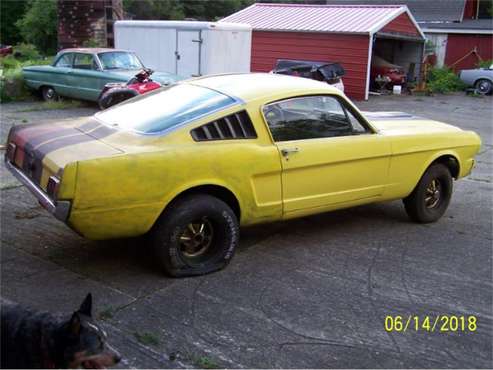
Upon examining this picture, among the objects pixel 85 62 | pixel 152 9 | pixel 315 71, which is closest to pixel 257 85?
pixel 85 62

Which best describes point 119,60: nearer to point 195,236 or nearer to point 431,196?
point 431,196

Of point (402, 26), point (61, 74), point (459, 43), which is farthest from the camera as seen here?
point (459, 43)

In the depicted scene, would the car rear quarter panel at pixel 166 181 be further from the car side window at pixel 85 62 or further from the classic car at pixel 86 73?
→ the car side window at pixel 85 62

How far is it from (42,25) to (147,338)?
129 feet

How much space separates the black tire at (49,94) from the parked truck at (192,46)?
3.21 meters

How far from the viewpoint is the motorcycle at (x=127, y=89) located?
11.5 metres

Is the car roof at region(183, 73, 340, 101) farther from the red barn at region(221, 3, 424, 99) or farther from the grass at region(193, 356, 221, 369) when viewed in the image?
the red barn at region(221, 3, 424, 99)

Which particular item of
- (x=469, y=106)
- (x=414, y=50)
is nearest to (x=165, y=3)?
(x=414, y=50)

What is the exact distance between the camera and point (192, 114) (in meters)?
4.56

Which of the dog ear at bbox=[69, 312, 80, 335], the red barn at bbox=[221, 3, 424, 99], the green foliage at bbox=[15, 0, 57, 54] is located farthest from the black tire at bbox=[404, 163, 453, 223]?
the green foliage at bbox=[15, 0, 57, 54]

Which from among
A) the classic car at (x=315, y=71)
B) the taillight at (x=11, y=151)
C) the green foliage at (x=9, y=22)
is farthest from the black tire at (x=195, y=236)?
the green foliage at (x=9, y=22)

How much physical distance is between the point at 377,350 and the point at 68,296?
2092 millimetres

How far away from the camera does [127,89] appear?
11523 mm

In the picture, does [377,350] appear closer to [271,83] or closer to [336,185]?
[336,185]
